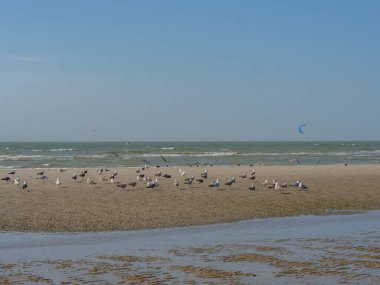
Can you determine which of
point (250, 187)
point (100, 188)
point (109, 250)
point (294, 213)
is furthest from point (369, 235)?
point (100, 188)

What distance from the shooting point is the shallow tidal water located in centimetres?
948

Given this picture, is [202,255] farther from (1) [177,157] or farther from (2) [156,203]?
(1) [177,157]

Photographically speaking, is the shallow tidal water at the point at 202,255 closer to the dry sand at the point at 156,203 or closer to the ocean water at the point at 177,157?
the dry sand at the point at 156,203

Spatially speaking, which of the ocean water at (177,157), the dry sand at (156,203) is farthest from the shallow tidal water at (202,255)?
the ocean water at (177,157)

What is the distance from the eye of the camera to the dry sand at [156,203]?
1617 cm

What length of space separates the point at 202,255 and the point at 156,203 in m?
8.74

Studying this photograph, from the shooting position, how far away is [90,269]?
1013 centimetres

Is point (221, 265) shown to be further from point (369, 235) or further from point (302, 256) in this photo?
point (369, 235)

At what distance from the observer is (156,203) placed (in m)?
20.0

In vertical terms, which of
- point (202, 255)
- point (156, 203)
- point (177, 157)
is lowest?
point (202, 255)

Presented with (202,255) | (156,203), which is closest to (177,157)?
(156,203)

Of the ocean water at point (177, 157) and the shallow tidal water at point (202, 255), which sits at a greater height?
the ocean water at point (177, 157)

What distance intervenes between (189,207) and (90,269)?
30.0 ft

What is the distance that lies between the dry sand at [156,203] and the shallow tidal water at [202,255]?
1481 mm
